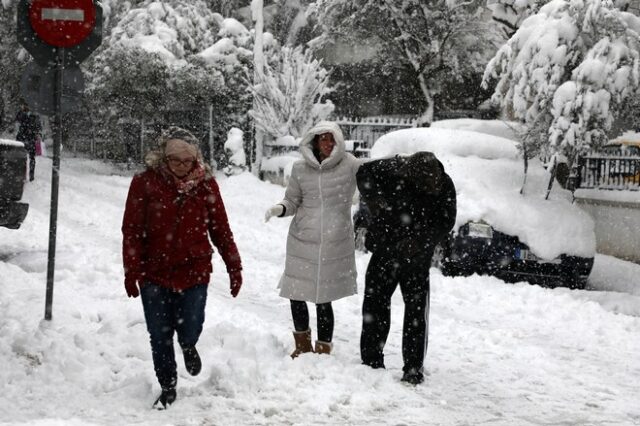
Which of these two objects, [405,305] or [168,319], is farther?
[405,305]

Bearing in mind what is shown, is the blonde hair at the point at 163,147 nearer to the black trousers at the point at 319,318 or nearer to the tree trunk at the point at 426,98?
the black trousers at the point at 319,318

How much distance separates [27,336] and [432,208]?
310 centimetres

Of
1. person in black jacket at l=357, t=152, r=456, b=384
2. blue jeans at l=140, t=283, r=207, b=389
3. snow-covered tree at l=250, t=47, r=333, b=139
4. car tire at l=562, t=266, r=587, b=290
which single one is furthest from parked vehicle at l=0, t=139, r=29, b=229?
snow-covered tree at l=250, t=47, r=333, b=139

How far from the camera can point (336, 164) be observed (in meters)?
5.79

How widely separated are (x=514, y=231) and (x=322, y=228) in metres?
4.10

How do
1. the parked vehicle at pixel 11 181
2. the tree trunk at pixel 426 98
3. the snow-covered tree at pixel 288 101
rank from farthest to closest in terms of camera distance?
the tree trunk at pixel 426 98 → the snow-covered tree at pixel 288 101 → the parked vehicle at pixel 11 181

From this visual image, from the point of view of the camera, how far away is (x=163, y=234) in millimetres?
4559

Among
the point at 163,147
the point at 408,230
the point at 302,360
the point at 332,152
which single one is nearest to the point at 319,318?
the point at 302,360

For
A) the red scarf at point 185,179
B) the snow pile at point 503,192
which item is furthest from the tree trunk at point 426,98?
the red scarf at point 185,179

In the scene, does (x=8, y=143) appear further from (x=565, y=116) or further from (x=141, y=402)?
(x=565, y=116)

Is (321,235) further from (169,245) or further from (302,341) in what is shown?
(169,245)

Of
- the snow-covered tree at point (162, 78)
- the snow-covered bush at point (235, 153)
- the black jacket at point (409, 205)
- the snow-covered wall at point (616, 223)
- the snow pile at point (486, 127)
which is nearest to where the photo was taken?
the black jacket at point (409, 205)

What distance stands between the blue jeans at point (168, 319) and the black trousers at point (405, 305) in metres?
1.38

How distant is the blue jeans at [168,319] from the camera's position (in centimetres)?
458
